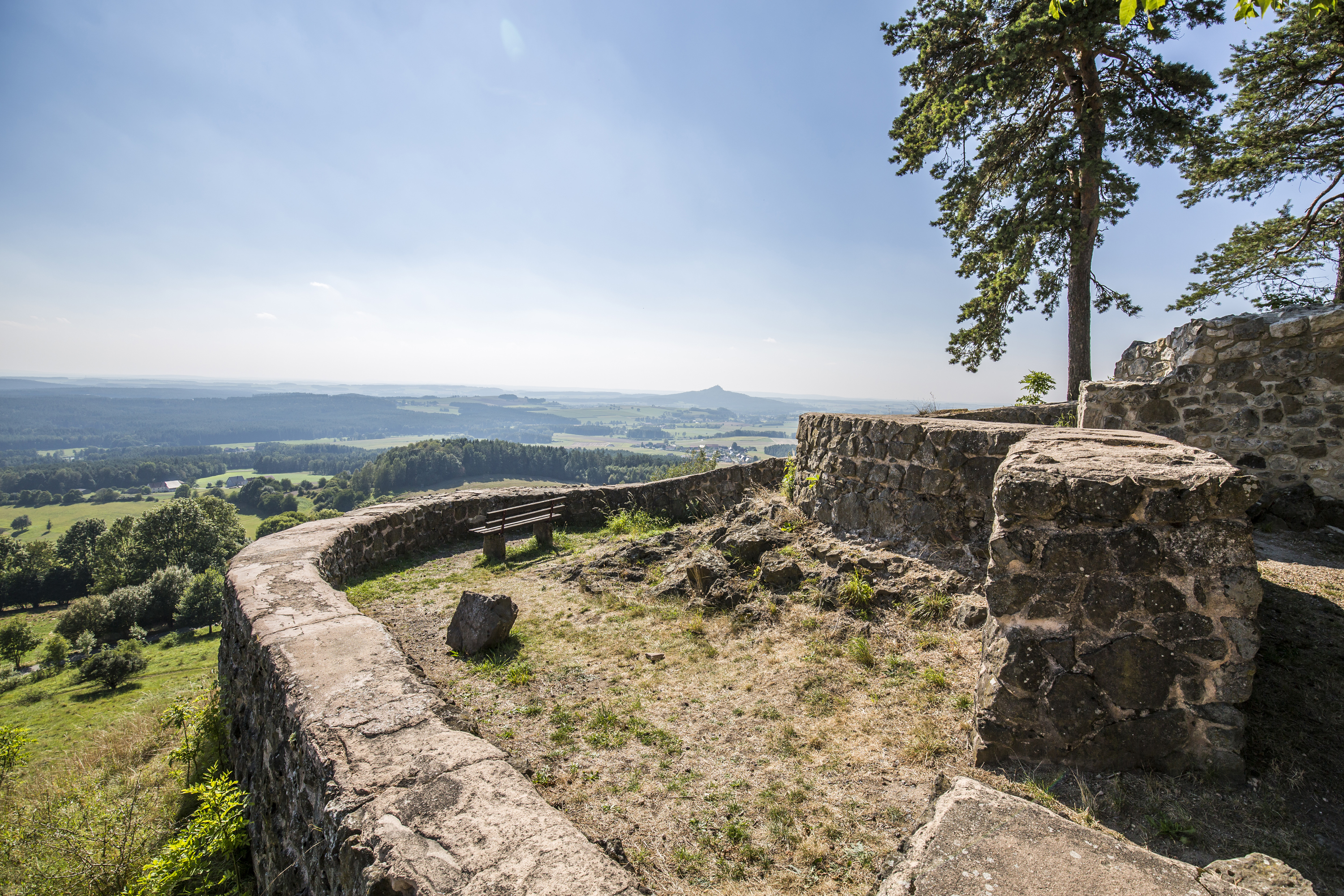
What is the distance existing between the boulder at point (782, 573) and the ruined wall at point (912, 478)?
2.68 ft

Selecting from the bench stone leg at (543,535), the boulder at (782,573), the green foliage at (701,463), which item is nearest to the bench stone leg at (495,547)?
the bench stone leg at (543,535)

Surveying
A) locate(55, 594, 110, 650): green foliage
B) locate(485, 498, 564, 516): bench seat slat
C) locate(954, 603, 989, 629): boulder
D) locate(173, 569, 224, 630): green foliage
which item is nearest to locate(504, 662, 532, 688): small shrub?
locate(954, 603, 989, 629): boulder

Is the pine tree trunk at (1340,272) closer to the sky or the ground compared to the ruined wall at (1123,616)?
closer to the sky

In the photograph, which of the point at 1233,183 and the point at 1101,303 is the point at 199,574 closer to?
the point at 1101,303

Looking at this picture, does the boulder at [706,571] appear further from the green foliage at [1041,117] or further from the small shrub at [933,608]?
the green foliage at [1041,117]

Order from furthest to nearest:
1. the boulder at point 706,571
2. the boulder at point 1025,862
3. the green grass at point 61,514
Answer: the green grass at point 61,514
the boulder at point 706,571
the boulder at point 1025,862

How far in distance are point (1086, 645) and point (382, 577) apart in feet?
25.4

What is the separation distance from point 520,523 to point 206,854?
220 inches

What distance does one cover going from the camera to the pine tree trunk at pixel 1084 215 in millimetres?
10250

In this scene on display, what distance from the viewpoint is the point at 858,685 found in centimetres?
375

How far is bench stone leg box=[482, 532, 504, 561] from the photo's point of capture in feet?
27.0

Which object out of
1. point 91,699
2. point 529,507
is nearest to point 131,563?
point 91,699

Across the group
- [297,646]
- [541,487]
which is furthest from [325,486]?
[297,646]

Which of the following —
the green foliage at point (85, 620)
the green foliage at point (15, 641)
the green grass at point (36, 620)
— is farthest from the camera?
the green grass at point (36, 620)
